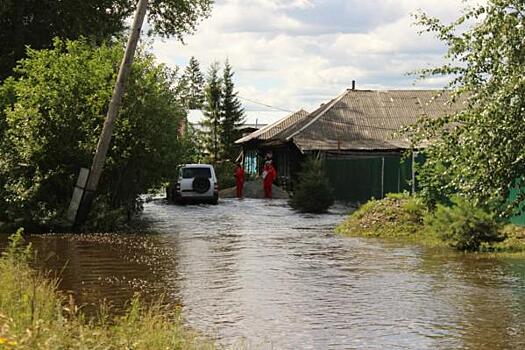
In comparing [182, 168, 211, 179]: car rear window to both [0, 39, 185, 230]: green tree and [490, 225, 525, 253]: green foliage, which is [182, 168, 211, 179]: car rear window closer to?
[0, 39, 185, 230]: green tree

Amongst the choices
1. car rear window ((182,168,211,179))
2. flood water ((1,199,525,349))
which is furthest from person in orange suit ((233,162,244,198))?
flood water ((1,199,525,349))

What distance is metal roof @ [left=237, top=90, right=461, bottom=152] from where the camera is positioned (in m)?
40.8

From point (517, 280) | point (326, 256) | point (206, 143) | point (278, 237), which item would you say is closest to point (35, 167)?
point (278, 237)

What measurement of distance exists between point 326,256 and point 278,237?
3.99 m

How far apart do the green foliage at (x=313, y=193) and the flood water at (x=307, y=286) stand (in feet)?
28.7

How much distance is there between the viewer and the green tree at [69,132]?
2003 centimetres

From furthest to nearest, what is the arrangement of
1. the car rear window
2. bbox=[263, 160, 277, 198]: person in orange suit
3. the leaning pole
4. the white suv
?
bbox=[263, 160, 277, 198]: person in orange suit → the car rear window → the white suv → the leaning pole

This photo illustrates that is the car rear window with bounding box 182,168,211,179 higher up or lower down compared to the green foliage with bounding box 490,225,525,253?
higher up

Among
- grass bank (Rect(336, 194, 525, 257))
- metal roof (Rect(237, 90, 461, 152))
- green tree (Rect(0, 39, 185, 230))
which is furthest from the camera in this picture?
metal roof (Rect(237, 90, 461, 152))

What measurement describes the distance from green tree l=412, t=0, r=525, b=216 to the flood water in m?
1.52

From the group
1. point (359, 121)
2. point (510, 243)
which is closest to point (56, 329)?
point (510, 243)

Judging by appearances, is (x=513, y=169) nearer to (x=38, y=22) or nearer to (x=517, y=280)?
(x=517, y=280)

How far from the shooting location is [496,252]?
Result: 1616 cm

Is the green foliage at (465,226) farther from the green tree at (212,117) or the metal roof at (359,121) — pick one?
the green tree at (212,117)
